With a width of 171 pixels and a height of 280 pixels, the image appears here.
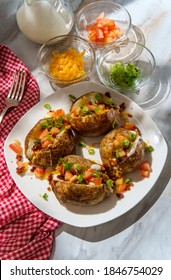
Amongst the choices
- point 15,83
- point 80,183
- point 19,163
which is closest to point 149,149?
point 80,183

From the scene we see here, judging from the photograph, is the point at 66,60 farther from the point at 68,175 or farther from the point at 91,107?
the point at 68,175

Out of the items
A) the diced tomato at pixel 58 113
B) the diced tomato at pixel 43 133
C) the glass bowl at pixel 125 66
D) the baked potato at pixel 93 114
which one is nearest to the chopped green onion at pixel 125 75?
the glass bowl at pixel 125 66

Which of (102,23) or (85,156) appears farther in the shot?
(102,23)

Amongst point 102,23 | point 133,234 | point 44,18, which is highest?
point 44,18

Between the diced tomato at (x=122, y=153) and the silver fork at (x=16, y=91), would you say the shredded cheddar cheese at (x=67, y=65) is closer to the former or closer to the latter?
the silver fork at (x=16, y=91)

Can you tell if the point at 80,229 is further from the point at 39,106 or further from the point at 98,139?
the point at 39,106

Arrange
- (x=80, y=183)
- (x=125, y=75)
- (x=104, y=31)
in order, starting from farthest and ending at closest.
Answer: (x=104, y=31), (x=125, y=75), (x=80, y=183)
